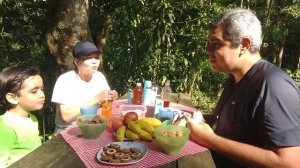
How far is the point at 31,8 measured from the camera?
23.1 ft

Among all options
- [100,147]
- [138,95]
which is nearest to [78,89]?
[138,95]

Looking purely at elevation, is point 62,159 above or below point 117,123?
below

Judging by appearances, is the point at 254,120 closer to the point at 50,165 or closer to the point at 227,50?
the point at 227,50

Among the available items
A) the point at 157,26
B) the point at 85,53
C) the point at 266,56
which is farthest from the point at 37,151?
the point at 266,56

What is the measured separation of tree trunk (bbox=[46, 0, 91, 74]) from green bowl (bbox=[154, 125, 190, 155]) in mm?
3209

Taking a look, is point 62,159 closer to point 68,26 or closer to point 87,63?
point 87,63

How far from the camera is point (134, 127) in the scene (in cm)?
238

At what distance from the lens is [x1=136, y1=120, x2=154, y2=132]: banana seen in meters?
2.37

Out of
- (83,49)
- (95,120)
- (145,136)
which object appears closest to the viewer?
(145,136)

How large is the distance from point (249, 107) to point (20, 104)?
5.96ft

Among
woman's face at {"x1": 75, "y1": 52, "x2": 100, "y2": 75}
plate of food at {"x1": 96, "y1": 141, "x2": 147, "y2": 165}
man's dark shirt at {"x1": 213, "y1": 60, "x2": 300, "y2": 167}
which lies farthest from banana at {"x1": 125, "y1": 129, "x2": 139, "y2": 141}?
woman's face at {"x1": 75, "y1": 52, "x2": 100, "y2": 75}

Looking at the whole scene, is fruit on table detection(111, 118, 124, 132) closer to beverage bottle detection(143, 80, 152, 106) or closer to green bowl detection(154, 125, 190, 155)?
green bowl detection(154, 125, 190, 155)

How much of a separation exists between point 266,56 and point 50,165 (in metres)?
16.9

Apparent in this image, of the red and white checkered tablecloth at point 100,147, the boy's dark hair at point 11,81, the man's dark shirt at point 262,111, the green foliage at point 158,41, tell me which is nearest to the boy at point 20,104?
the boy's dark hair at point 11,81
